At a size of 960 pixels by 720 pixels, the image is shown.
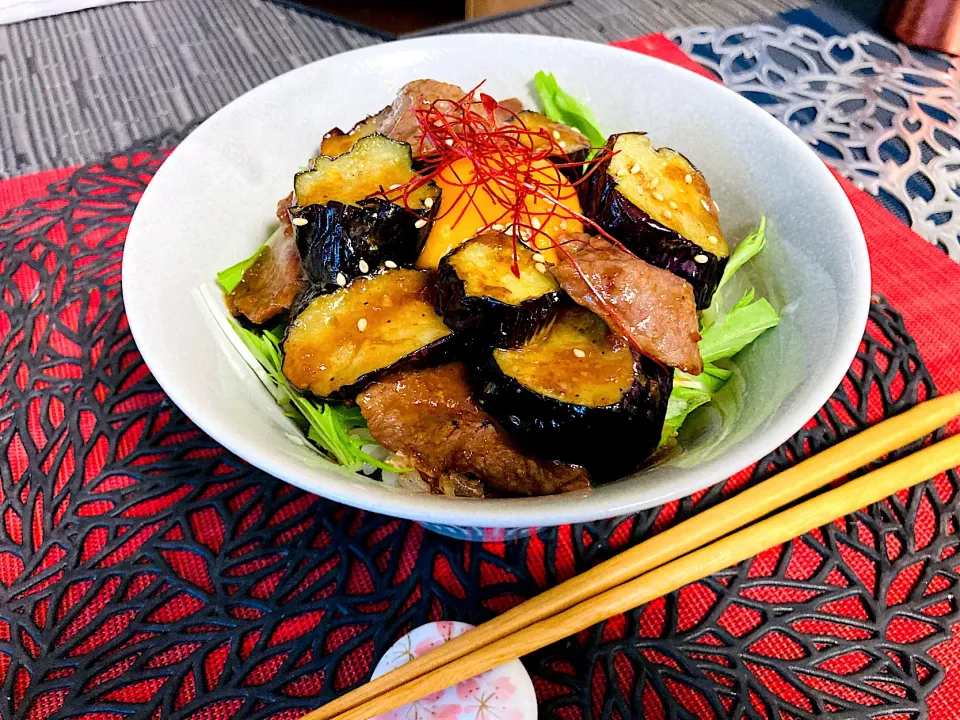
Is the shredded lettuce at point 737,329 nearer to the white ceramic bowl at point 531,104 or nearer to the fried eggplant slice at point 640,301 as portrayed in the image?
the white ceramic bowl at point 531,104

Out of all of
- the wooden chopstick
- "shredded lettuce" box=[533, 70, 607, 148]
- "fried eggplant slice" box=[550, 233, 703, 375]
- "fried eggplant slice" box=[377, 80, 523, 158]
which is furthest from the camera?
"shredded lettuce" box=[533, 70, 607, 148]

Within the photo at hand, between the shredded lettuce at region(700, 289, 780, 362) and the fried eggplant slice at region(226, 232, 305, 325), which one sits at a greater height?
the shredded lettuce at region(700, 289, 780, 362)

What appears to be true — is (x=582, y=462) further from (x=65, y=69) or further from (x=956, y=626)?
(x=65, y=69)

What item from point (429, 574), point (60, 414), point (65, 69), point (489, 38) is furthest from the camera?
point (65, 69)

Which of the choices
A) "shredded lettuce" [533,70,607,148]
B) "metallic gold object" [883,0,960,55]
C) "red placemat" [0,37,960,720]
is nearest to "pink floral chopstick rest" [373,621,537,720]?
"red placemat" [0,37,960,720]

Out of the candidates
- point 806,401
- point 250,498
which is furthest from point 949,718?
point 250,498

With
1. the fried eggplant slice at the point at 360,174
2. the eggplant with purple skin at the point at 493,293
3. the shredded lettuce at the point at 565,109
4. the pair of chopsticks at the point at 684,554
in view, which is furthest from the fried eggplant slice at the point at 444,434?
the shredded lettuce at the point at 565,109

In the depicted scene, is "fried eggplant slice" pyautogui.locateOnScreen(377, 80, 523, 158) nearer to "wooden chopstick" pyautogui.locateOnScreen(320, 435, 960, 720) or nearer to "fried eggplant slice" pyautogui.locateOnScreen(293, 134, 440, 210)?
"fried eggplant slice" pyautogui.locateOnScreen(293, 134, 440, 210)

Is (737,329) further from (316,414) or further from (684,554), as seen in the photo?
(316,414)
